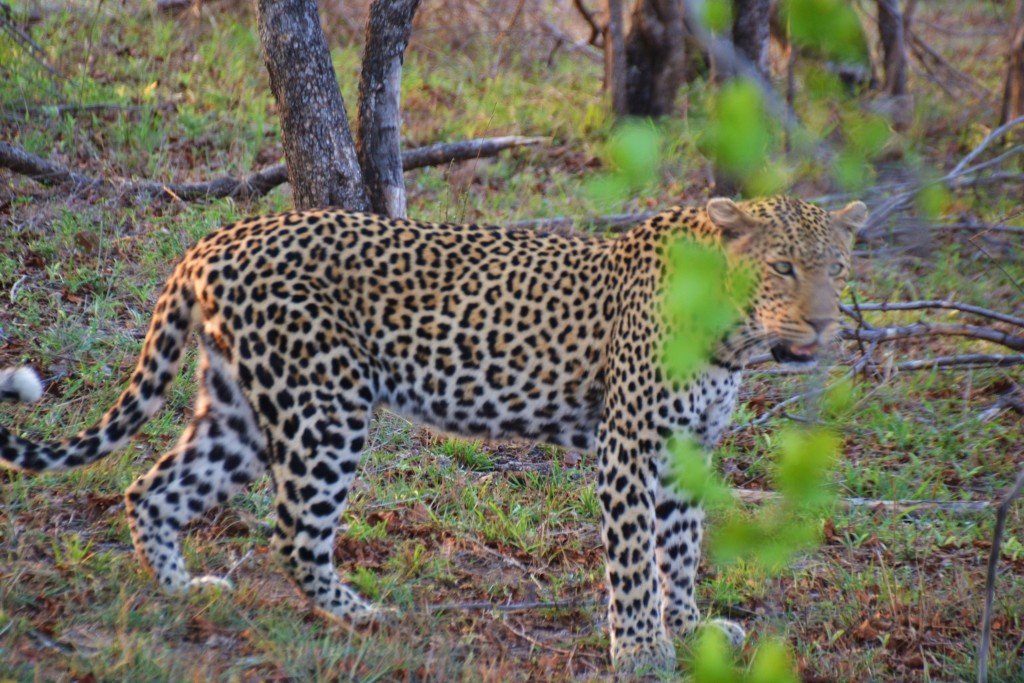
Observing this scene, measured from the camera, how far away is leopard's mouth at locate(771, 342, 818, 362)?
4609 millimetres

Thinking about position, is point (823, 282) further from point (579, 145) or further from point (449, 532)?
point (579, 145)

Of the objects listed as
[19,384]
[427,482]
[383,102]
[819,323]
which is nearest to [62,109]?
[383,102]

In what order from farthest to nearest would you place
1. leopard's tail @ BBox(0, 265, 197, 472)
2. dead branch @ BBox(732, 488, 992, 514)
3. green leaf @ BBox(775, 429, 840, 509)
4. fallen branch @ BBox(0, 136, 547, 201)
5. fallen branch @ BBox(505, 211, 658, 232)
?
fallen branch @ BBox(505, 211, 658, 232) → fallen branch @ BBox(0, 136, 547, 201) → dead branch @ BBox(732, 488, 992, 514) → leopard's tail @ BBox(0, 265, 197, 472) → green leaf @ BBox(775, 429, 840, 509)

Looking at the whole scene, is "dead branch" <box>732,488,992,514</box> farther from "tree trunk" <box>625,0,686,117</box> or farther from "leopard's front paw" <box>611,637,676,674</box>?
"tree trunk" <box>625,0,686,117</box>

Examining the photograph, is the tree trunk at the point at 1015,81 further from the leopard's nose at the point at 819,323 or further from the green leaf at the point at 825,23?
the green leaf at the point at 825,23

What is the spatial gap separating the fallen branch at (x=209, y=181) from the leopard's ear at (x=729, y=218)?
381 cm

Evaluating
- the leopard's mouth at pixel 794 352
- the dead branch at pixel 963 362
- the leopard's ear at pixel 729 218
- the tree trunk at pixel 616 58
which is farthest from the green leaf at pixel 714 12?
the tree trunk at pixel 616 58

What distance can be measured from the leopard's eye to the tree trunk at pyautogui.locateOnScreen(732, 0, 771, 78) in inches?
253

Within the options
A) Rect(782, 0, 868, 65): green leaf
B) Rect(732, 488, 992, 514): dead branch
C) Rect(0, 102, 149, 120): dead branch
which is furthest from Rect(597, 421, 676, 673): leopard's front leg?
Rect(0, 102, 149, 120): dead branch

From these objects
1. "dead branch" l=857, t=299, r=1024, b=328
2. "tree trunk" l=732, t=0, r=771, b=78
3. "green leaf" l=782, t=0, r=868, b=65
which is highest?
"green leaf" l=782, t=0, r=868, b=65

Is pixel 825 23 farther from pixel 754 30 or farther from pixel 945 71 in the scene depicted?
pixel 945 71

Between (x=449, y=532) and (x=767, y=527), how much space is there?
3660mm

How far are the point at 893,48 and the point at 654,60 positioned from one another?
2698 mm

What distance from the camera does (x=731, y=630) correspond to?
5238 mm
